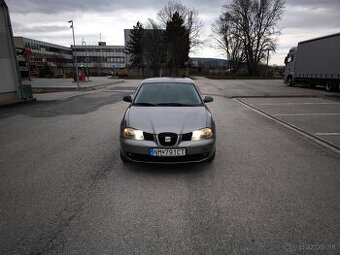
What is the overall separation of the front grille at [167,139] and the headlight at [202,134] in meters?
0.32

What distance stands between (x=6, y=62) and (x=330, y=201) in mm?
14699

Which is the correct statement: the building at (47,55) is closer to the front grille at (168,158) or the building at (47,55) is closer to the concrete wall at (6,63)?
the concrete wall at (6,63)

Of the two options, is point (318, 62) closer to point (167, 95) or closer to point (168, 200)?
point (167, 95)

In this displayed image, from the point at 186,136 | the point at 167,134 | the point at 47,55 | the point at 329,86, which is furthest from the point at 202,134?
the point at 47,55

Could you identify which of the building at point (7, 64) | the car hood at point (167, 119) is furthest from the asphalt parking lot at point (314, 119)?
the building at point (7, 64)

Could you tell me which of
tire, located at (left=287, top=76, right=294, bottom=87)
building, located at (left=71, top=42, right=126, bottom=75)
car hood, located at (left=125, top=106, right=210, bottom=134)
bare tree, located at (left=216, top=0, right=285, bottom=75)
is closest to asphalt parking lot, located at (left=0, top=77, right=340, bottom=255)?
car hood, located at (left=125, top=106, right=210, bottom=134)

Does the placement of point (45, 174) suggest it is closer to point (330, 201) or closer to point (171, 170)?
point (171, 170)

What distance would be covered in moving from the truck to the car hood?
59.6 ft

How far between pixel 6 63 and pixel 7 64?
78 mm

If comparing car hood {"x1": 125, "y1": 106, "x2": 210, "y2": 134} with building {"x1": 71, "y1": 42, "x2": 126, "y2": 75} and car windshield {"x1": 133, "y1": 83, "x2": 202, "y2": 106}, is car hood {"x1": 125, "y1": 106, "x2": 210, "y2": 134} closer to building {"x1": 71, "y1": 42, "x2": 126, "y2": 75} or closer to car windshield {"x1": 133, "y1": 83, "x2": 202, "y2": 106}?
car windshield {"x1": 133, "y1": 83, "x2": 202, "y2": 106}

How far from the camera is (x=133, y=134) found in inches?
178

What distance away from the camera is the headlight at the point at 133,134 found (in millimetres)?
4473

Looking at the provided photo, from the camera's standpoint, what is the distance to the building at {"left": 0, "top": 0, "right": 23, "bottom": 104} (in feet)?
42.9

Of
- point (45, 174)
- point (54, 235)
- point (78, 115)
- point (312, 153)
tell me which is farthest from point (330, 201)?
point (78, 115)
